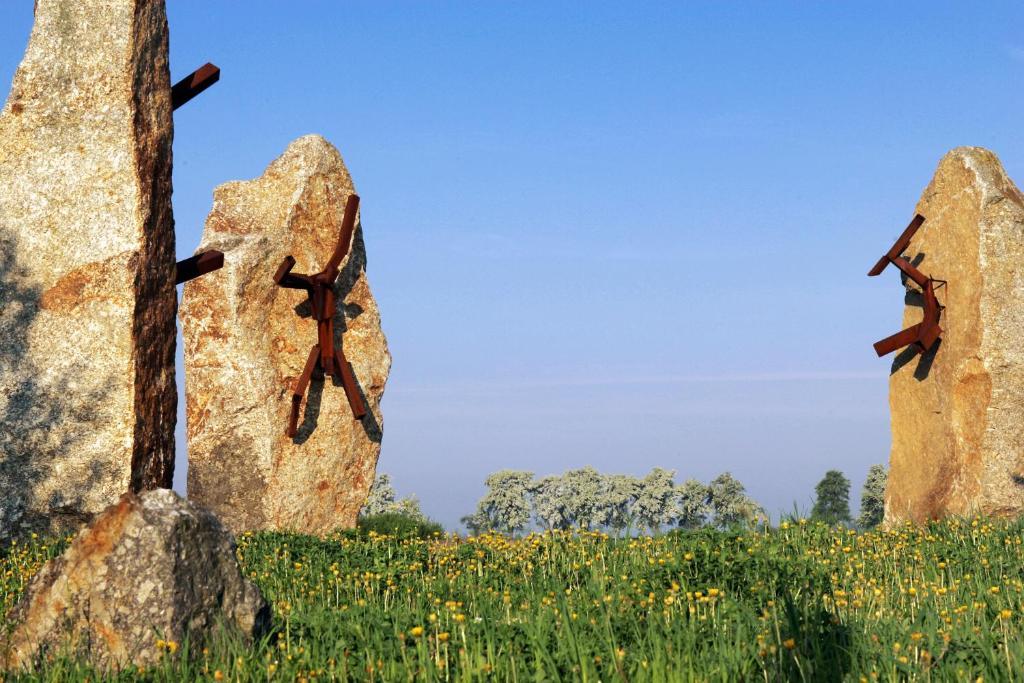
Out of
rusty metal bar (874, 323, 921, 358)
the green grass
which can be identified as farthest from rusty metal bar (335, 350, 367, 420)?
rusty metal bar (874, 323, 921, 358)

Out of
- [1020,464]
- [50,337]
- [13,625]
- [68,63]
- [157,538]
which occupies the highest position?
[68,63]

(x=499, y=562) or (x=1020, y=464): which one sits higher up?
(x=1020, y=464)

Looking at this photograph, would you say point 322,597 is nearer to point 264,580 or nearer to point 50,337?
point 264,580

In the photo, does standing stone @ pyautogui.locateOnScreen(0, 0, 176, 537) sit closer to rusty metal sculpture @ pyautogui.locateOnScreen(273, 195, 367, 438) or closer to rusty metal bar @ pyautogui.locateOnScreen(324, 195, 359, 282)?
rusty metal sculpture @ pyautogui.locateOnScreen(273, 195, 367, 438)

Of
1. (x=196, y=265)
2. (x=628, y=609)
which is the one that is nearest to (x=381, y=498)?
(x=196, y=265)

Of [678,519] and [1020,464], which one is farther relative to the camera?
[678,519]

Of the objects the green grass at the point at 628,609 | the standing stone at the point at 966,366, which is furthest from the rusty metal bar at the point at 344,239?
the standing stone at the point at 966,366

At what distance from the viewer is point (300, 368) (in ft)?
50.0

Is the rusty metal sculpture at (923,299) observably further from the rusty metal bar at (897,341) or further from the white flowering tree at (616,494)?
the white flowering tree at (616,494)

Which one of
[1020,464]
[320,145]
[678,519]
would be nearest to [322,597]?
[320,145]

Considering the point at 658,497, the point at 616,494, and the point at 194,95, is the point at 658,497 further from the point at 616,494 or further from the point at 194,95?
the point at 194,95

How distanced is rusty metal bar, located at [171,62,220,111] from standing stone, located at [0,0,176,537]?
0.62 metres

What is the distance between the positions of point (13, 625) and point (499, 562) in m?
4.94

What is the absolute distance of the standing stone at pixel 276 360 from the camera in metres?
14.7
